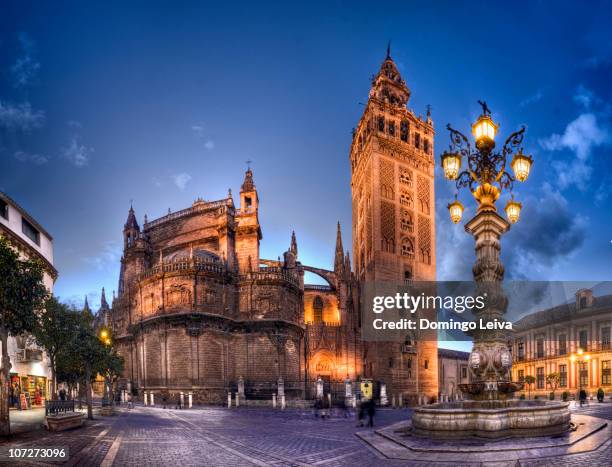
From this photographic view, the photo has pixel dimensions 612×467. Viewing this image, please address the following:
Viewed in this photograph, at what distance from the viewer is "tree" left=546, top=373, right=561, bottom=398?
48.0 metres

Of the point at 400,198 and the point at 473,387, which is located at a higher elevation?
the point at 400,198

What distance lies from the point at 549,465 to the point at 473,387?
405cm

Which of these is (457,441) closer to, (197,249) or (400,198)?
(197,249)

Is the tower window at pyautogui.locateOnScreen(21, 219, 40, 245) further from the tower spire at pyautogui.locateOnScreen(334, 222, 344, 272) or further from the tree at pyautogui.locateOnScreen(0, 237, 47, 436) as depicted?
the tower spire at pyautogui.locateOnScreen(334, 222, 344, 272)

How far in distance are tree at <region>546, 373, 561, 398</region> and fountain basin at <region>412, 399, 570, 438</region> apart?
39703 millimetres

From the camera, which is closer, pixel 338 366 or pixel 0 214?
pixel 0 214

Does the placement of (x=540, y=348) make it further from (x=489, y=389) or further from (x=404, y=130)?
(x=489, y=389)

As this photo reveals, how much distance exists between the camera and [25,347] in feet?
119

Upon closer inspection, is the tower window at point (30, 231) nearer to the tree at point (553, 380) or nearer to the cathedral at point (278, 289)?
the cathedral at point (278, 289)

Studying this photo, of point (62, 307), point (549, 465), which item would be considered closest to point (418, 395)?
point (62, 307)

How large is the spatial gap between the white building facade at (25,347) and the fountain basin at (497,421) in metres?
27.8

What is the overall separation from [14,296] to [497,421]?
610 inches

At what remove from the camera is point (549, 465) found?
9.23 m

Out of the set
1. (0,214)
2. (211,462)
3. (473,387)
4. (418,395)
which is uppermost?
(0,214)
